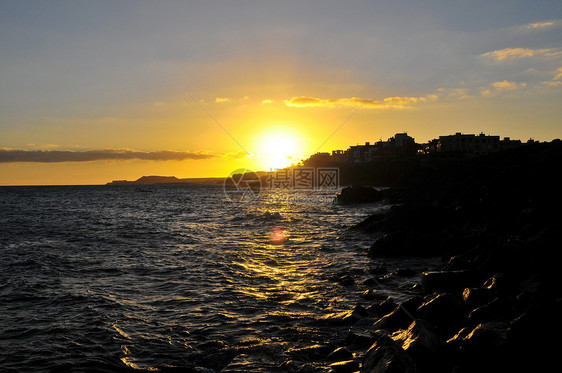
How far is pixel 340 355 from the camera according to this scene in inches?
360

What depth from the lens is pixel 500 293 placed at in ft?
35.4

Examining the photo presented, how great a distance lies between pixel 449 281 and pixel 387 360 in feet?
24.0

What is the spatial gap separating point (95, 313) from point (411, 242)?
16418mm

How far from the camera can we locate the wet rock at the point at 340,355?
9.07 meters

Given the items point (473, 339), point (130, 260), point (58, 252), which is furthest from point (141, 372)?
point (58, 252)

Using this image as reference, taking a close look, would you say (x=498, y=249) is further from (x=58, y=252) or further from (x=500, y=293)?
(x=58, y=252)

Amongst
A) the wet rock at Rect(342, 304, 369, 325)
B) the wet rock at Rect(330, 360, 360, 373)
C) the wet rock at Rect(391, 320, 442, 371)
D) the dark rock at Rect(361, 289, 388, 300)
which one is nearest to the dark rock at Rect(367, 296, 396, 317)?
the wet rock at Rect(342, 304, 369, 325)

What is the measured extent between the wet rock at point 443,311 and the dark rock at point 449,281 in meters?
2.70

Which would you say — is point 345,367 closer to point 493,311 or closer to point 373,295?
point 493,311

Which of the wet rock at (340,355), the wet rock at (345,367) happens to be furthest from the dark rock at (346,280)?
the wet rock at (345,367)

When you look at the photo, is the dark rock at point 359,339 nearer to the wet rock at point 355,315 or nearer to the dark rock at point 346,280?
the wet rock at point 355,315

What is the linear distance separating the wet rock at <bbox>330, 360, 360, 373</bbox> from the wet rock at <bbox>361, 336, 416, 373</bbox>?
0.86m

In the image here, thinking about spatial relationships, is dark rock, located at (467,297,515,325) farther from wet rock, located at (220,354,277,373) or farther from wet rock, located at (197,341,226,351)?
wet rock, located at (197,341,226,351)

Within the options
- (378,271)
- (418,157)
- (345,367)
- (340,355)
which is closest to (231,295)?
(378,271)
